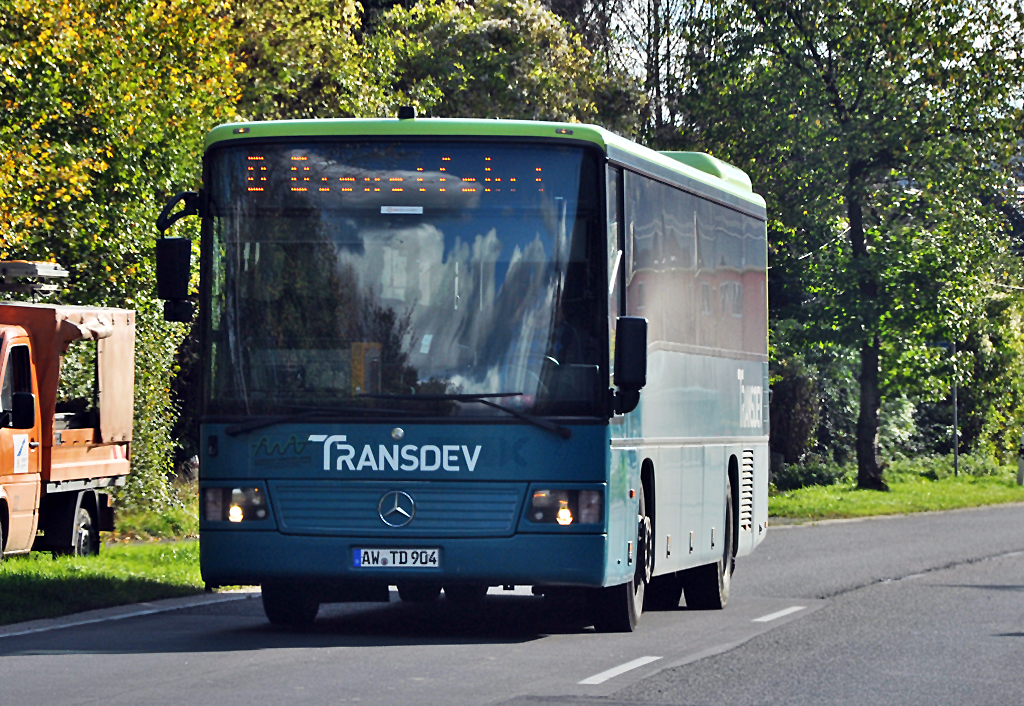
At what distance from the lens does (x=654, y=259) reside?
1329 cm

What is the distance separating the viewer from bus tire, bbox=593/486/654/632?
512 inches

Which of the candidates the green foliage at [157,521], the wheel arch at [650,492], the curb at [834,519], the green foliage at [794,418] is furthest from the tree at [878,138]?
the wheel arch at [650,492]

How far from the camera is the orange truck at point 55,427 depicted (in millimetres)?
17312

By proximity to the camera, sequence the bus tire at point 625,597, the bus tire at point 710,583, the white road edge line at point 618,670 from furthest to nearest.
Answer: the bus tire at point 710,583, the bus tire at point 625,597, the white road edge line at point 618,670

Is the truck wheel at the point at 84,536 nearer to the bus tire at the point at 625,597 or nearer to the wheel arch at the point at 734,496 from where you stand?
the wheel arch at the point at 734,496

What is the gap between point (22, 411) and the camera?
16766 mm

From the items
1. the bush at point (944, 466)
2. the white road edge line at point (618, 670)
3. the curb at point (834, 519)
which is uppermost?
the white road edge line at point (618, 670)

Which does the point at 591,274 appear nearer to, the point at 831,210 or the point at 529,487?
the point at 529,487

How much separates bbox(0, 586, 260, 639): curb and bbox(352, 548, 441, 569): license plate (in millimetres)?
2515

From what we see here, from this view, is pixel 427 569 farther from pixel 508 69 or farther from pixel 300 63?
pixel 508 69

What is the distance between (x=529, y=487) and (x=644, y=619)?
10.4ft

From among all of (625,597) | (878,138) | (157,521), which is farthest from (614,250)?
(878,138)

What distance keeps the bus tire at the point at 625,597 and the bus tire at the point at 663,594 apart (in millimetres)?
2536

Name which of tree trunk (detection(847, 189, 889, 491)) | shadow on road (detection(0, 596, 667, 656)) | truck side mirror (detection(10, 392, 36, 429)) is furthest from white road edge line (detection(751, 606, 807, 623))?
tree trunk (detection(847, 189, 889, 491))
